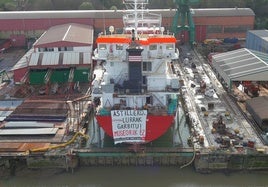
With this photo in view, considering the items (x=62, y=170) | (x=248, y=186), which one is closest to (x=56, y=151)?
(x=62, y=170)

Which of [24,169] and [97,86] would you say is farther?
[97,86]

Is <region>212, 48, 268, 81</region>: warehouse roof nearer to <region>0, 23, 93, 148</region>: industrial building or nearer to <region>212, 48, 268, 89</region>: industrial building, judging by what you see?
<region>212, 48, 268, 89</region>: industrial building

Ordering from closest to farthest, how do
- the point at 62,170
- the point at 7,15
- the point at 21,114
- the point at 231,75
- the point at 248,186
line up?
the point at 248,186 → the point at 62,170 → the point at 21,114 → the point at 231,75 → the point at 7,15

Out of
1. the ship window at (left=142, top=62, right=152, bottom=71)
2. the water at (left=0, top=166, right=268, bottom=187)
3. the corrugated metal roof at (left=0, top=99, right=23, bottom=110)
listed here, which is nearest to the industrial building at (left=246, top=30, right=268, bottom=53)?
the ship window at (left=142, top=62, right=152, bottom=71)

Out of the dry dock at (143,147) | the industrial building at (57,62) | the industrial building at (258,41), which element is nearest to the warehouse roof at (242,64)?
the dry dock at (143,147)

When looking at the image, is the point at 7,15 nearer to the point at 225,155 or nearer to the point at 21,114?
the point at 21,114

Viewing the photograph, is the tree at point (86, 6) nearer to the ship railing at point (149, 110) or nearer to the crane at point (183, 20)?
the crane at point (183, 20)
